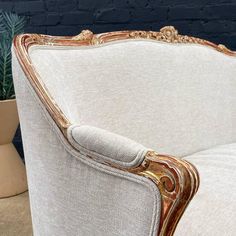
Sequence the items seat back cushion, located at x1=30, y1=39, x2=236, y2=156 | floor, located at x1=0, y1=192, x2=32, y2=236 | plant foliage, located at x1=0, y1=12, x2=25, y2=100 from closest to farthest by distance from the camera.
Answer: seat back cushion, located at x1=30, y1=39, x2=236, y2=156, floor, located at x1=0, y1=192, x2=32, y2=236, plant foliage, located at x1=0, y1=12, x2=25, y2=100

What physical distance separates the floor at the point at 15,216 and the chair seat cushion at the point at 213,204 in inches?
27.1

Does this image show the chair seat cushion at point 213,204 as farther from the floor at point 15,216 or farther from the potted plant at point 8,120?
the potted plant at point 8,120

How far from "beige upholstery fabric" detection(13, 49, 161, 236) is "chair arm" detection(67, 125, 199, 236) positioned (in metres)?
0.01

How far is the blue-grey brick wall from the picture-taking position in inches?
70.4

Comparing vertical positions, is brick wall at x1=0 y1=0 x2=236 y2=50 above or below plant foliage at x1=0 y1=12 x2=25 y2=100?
above

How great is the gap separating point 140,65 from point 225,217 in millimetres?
572

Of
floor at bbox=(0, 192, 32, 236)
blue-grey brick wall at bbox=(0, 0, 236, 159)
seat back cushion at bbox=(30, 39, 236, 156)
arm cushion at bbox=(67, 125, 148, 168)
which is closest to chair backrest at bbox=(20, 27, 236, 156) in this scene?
seat back cushion at bbox=(30, 39, 236, 156)

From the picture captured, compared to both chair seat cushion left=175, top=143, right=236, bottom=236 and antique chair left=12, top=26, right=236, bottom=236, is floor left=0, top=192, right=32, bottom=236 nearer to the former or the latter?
antique chair left=12, top=26, right=236, bottom=236

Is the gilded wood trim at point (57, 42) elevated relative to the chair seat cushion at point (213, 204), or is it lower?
elevated

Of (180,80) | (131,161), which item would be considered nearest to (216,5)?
(180,80)

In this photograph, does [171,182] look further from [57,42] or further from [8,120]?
[8,120]

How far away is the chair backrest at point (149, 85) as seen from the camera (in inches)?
41.0

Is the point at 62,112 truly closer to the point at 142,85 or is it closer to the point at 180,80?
the point at 142,85

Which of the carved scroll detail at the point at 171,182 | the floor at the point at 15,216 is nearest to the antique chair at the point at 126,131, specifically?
the carved scroll detail at the point at 171,182
